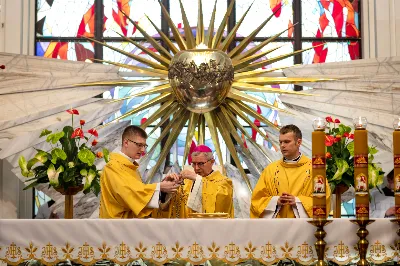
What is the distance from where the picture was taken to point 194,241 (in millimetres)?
4984

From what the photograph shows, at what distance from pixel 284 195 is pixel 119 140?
10.1ft

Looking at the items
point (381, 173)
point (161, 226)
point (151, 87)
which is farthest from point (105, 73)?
point (161, 226)

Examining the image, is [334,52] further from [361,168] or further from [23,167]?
[361,168]

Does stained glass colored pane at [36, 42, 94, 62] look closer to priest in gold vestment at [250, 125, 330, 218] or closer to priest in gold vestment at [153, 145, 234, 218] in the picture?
priest in gold vestment at [153, 145, 234, 218]

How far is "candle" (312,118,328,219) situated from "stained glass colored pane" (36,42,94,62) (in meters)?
5.87

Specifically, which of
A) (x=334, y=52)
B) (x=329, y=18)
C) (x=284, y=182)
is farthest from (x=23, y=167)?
(x=329, y=18)

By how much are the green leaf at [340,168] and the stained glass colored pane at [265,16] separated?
310 centimetres

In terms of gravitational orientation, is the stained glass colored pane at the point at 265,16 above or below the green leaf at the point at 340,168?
above

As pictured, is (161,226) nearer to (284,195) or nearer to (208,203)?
(284,195)

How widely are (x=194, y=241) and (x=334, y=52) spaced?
5796 millimetres

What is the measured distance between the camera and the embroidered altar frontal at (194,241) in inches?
196

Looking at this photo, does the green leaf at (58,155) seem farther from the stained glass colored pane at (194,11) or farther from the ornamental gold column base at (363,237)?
the ornamental gold column base at (363,237)

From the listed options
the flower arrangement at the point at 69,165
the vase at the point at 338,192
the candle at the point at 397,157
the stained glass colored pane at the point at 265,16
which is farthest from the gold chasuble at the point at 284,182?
the stained glass colored pane at the point at 265,16

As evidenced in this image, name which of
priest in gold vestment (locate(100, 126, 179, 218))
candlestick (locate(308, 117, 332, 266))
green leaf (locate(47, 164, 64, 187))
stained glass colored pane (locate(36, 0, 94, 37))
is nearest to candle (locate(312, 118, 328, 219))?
candlestick (locate(308, 117, 332, 266))
